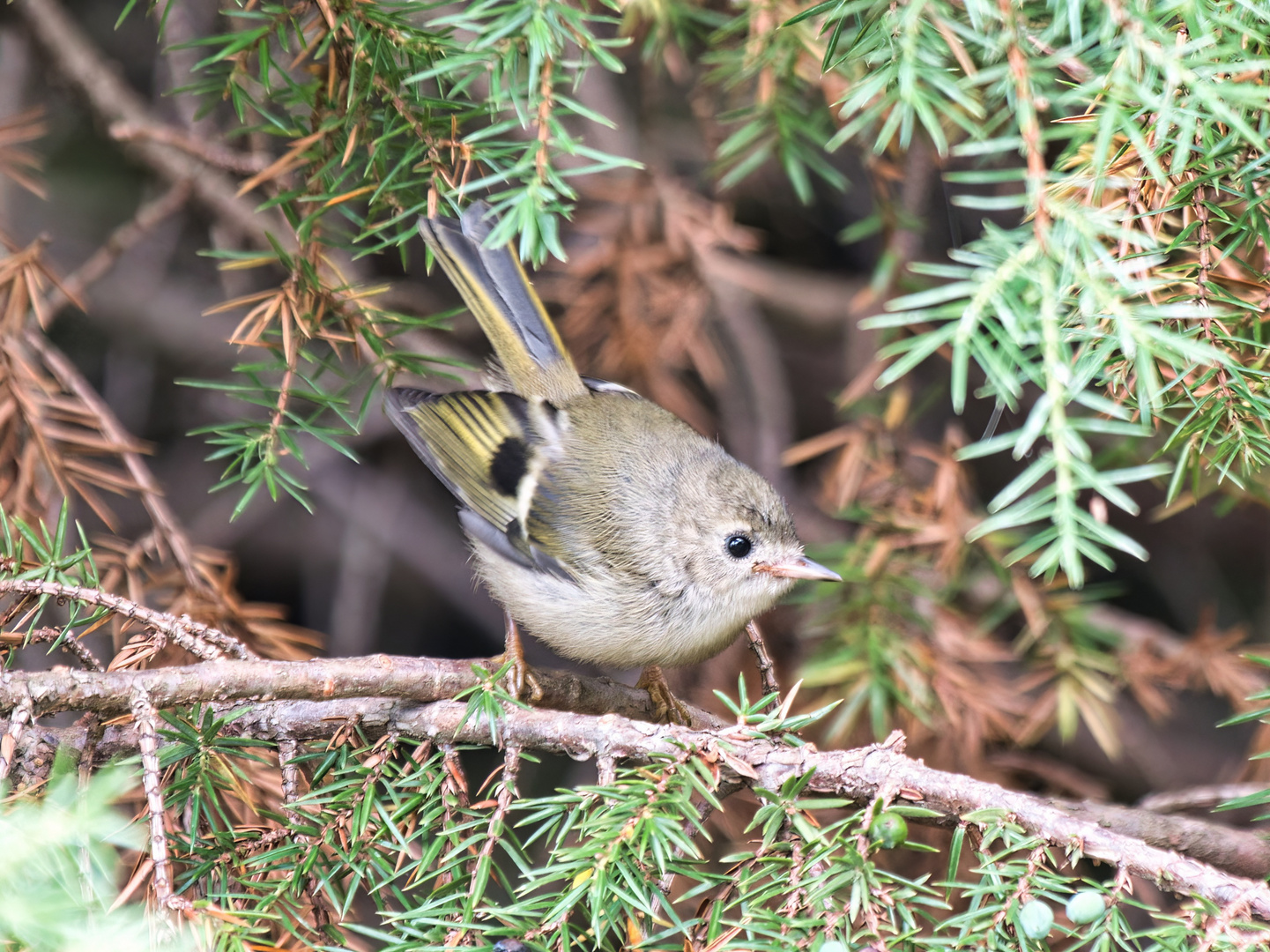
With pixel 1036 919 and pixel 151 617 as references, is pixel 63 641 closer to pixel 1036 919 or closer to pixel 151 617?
pixel 151 617

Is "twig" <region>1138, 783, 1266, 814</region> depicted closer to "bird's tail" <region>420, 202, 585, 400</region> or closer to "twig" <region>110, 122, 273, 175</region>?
"bird's tail" <region>420, 202, 585, 400</region>

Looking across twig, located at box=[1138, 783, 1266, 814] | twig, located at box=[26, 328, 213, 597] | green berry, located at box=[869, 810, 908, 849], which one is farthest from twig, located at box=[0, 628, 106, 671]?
twig, located at box=[1138, 783, 1266, 814]

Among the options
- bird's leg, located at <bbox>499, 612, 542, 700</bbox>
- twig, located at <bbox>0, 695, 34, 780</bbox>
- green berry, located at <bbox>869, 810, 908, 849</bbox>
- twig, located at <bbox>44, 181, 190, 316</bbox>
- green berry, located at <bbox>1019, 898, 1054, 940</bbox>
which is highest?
twig, located at <bbox>44, 181, 190, 316</bbox>

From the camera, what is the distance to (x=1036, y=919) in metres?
0.76

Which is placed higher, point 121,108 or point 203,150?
point 121,108

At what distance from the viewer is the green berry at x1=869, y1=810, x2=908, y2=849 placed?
81 centimetres

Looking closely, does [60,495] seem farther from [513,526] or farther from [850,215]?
[850,215]

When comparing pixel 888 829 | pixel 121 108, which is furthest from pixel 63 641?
pixel 121 108

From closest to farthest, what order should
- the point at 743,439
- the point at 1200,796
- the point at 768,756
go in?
the point at 768,756 < the point at 1200,796 < the point at 743,439

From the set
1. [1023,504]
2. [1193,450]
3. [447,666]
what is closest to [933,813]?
[1023,504]

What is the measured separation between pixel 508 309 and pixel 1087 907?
1.37 meters

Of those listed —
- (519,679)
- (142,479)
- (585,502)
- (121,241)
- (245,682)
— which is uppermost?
(121,241)

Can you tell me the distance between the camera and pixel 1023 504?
0.69 metres

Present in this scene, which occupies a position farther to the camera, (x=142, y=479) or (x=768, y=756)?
(x=142, y=479)
